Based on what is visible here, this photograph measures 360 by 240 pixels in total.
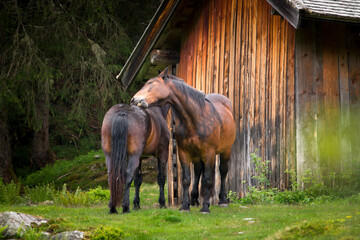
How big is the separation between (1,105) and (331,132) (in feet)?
32.9

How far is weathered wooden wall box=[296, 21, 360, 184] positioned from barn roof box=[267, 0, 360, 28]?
0.59 m

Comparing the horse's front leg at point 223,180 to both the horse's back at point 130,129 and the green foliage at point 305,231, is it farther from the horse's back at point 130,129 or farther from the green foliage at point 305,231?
the green foliage at point 305,231

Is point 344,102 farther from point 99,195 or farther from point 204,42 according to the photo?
point 99,195

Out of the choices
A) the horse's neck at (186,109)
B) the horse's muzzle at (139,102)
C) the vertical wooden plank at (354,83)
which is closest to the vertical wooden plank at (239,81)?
the vertical wooden plank at (354,83)

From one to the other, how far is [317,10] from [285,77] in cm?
→ 155

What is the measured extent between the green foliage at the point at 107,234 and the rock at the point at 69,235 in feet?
0.45

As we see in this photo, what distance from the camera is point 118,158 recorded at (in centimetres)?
766

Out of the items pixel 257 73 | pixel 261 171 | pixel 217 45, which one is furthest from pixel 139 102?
pixel 217 45

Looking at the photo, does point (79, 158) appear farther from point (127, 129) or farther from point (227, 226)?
point (227, 226)

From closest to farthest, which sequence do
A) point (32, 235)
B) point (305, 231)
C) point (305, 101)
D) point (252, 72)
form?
point (305, 231), point (32, 235), point (305, 101), point (252, 72)

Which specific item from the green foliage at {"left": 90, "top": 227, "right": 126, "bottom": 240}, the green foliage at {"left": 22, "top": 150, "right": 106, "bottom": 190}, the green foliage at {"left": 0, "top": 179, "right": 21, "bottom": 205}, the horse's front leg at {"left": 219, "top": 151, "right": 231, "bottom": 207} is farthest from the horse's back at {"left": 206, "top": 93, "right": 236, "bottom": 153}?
the green foliage at {"left": 22, "top": 150, "right": 106, "bottom": 190}

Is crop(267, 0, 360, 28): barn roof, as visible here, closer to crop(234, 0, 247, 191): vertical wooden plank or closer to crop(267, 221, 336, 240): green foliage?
crop(234, 0, 247, 191): vertical wooden plank

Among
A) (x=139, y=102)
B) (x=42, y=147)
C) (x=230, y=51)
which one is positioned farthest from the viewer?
(x=42, y=147)

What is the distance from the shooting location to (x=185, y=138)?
7789 mm
